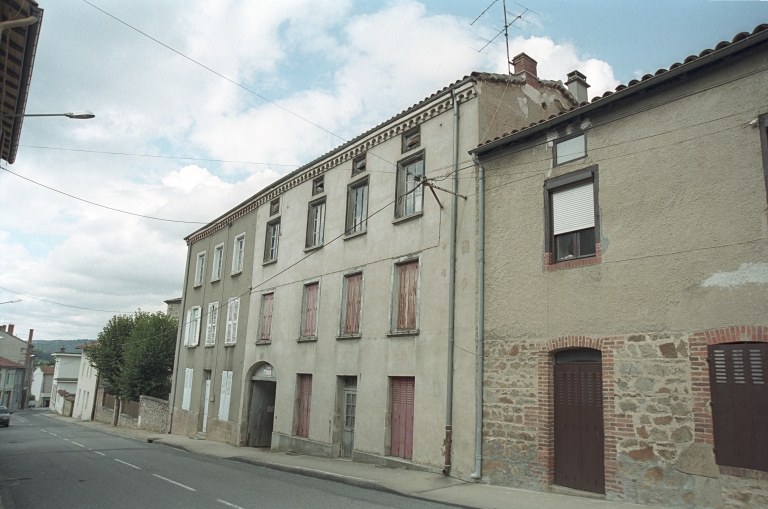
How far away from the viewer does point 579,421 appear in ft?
33.3

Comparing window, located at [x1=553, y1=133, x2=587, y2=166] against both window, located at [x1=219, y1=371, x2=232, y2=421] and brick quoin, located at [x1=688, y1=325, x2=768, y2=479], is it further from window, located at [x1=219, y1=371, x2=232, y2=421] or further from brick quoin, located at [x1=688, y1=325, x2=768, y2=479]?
window, located at [x1=219, y1=371, x2=232, y2=421]

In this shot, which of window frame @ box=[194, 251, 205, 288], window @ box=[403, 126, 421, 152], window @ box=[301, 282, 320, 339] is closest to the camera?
window @ box=[403, 126, 421, 152]

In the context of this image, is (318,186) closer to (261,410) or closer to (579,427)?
(261,410)

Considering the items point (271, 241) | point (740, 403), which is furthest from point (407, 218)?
point (271, 241)

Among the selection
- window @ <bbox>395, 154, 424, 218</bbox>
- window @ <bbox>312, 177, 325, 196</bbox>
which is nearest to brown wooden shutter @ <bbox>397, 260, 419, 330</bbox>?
window @ <bbox>395, 154, 424, 218</bbox>

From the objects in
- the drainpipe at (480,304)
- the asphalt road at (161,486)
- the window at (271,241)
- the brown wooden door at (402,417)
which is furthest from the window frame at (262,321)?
the drainpipe at (480,304)

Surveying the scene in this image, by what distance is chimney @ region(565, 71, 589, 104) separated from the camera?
16.2 meters

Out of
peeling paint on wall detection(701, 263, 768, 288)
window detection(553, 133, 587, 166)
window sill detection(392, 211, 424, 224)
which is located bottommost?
peeling paint on wall detection(701, 263, 768, 288)

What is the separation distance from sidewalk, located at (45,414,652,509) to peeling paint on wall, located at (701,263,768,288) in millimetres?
3558

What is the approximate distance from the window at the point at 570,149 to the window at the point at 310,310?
30.3 ft

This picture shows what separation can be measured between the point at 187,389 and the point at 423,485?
18.7 metres

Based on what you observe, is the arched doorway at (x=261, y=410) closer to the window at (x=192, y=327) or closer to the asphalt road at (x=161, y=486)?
the asphalt road at (x=161, y=486)

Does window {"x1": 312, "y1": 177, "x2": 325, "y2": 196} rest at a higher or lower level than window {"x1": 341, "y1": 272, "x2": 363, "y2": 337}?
higher

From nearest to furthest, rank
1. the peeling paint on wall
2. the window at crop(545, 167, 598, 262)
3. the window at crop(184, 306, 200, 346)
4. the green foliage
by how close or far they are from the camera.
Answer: the peeling paint on wall, the window at crop(545, 167, 598, 262), the window at crop(184, 306, 200, 346), the green foliage
